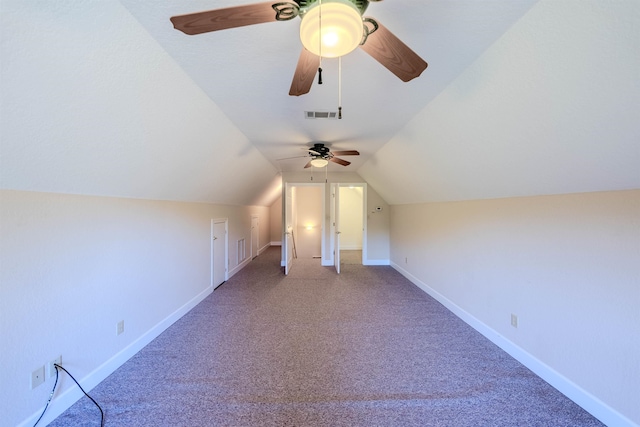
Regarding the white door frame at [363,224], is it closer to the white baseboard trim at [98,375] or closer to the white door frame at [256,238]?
the white door frame at [256,238]

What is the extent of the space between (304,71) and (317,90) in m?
0.74

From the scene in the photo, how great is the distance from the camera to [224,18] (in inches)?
40.9

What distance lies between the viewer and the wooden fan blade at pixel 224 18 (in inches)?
39.3

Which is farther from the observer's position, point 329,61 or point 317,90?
point 317,90

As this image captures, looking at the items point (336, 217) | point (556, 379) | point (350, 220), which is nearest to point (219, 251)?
point (336, 217)

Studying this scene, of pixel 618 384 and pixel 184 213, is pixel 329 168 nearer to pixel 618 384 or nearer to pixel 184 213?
pixel 184 213

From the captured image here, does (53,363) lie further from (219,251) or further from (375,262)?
(375,262)

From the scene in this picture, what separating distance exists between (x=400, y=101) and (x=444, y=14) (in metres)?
0.96

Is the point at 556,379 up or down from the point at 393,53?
down

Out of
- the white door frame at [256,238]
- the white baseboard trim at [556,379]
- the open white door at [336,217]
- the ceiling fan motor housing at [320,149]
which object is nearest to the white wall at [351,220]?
the open white door at [336,217]

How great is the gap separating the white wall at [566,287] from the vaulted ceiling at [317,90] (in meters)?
0.24

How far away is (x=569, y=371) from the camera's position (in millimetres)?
1959

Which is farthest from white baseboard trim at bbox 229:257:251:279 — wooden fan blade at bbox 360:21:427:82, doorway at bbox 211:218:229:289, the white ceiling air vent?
wooden fan blade at bbox 360:21:427:82

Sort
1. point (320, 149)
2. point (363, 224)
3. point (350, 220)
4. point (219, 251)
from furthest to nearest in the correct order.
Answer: point (350, 220) → point (363, 224) → point (219, 251) → point (320, 149)
